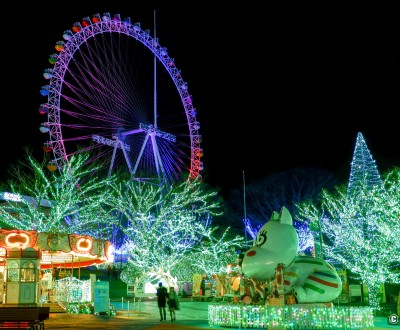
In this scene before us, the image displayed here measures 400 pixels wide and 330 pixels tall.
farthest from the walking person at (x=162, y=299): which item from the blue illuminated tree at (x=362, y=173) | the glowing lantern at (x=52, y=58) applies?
the glowing lantern at (x=52, y=58)

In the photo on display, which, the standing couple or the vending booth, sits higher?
the vending booth

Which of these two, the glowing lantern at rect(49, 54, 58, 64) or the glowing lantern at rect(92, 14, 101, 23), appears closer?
the glowing lantern at rect(49, 54, 58, 64)

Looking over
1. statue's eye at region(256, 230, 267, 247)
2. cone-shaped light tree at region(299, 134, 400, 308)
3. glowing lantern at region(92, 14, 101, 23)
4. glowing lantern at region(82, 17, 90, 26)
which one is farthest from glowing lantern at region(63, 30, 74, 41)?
statue's eye at region(256, 230, 267, 247)

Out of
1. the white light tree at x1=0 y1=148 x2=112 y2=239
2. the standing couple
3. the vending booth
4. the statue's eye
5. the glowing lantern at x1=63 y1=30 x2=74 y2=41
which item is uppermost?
the glowing lantern at x1=63 y1=30 x2=74 y2=41

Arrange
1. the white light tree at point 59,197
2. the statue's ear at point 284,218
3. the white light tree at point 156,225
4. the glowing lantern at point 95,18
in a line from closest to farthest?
the statue's ear at point 284,218 < the white light tree at point 59,197 < the glowing lantern at point 95,18 < the white light tree at point 156,225

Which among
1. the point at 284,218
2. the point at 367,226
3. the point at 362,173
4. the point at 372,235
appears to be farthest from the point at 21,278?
the point at 362,173

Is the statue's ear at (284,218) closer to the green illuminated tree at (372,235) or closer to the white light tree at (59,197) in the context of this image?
the green illuminated tree at (372,235)

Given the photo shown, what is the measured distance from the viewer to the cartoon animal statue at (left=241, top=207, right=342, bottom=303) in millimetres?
15039

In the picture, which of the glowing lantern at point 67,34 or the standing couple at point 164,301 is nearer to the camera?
the standing couple at point 164,301

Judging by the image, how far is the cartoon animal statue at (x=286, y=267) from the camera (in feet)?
49.3

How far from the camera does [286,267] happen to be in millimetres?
15414

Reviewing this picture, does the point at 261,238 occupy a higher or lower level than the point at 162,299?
higher

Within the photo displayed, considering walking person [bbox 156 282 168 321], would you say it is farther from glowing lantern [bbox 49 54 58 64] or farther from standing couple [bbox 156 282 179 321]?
glowing lantern [bbox 49 54 58 64]

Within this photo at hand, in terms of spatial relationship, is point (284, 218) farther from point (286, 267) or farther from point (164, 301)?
point (164, 301)
